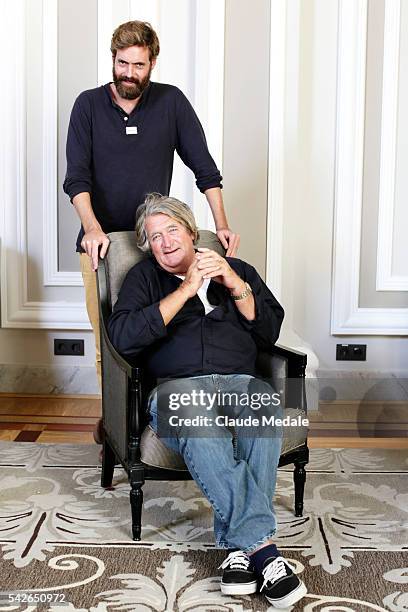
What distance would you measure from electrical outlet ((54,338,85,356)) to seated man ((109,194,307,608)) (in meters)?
→ 1.50

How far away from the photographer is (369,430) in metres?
3.70

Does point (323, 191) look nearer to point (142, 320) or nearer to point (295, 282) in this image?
point (295, 282)

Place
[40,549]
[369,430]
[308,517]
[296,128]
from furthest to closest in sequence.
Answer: [296,128], [369,430], [308,517], [40,549]

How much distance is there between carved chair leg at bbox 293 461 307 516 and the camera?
2686mm

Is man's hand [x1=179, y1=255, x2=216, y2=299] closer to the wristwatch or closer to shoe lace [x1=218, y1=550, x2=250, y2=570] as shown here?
the wristwatch

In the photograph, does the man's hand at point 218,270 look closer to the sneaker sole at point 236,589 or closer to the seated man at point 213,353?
the seated man at point 213,353

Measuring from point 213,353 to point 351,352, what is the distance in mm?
1775

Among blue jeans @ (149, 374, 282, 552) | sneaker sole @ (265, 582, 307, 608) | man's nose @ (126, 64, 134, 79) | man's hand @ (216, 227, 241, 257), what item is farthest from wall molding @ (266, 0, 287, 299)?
sneaker sole @ (265, 582, 307, 608)

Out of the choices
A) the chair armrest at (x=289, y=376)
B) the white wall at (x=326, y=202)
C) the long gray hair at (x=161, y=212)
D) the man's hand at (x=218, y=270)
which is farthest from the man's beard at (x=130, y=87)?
the white wall at (x=326, y=202)

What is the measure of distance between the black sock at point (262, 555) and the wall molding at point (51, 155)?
7.14ft

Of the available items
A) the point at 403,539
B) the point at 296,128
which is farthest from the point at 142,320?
the point at 296,128

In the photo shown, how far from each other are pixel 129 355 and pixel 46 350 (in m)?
1.77

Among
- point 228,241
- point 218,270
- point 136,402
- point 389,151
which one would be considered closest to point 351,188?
point 389,151

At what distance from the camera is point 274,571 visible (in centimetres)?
218
